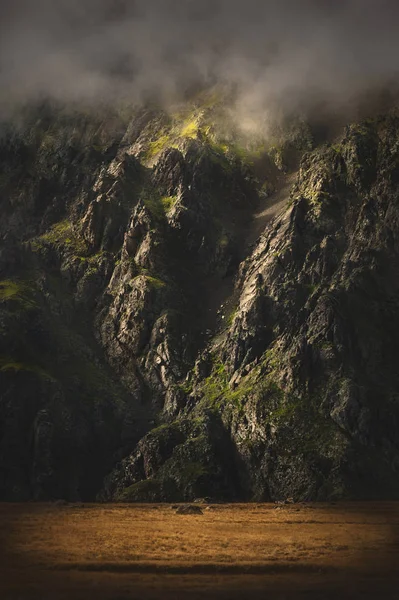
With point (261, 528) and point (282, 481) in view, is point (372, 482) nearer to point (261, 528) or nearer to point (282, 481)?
point (282, 481)

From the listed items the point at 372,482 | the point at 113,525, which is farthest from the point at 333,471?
the point at 113,525

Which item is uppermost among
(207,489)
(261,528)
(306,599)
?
(207,489)

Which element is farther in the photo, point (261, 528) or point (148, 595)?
point (261, 528)

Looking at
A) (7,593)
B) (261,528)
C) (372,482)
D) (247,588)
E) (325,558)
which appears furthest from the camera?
(372,482)

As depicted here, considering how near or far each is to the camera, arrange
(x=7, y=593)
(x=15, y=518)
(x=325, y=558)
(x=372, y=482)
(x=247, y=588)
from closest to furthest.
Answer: (x=7, y=593), (x=247, y=588), (x=325, y=558), (x=15, y=518), (x=372, y=482)

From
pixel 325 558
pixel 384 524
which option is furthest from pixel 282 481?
pixel 325 558

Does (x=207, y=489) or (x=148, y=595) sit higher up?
(x=207, y=489)

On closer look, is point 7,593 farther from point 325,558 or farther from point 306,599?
point 325,558
